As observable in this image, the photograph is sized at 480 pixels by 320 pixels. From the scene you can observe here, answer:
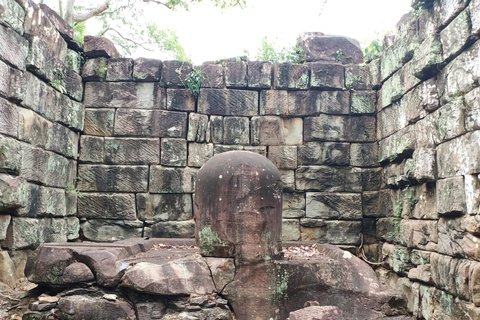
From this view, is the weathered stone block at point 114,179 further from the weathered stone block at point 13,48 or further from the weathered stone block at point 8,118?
the weathered stone block at point 13,48

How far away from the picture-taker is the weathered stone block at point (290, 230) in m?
7.48

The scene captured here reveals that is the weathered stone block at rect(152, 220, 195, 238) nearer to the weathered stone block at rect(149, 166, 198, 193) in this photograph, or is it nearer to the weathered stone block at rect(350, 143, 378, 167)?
the weathered stone block at rect(149, 166, 198, 193)

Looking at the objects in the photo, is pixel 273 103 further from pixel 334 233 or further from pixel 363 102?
pixel 334 233

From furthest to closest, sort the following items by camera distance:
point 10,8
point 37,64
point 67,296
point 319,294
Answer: point 37,64
point 10,8
point 319,294
point 67,296

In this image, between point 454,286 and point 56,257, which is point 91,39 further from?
point 454,286

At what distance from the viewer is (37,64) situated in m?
5.93

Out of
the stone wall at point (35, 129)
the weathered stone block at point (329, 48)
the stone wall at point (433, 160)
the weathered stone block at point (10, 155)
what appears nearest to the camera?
the stone wall at point (433, 160)

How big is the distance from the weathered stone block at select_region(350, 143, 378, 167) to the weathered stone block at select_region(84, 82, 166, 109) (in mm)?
3542

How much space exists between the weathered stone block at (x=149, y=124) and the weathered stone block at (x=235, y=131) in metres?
0.73

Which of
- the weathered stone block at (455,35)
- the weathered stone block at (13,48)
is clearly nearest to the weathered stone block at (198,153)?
the weathered stone block at (13,48)

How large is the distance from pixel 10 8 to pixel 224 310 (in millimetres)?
4443

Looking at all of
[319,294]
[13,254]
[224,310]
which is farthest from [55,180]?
[319,294]

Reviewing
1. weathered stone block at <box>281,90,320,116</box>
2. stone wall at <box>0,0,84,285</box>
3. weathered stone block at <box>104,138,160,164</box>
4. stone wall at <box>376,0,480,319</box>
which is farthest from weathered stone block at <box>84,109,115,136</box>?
stone wall at <box>376,0,480,319</box>

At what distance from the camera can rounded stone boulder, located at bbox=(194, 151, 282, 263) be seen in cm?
455
